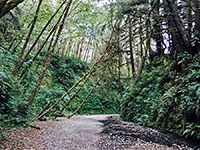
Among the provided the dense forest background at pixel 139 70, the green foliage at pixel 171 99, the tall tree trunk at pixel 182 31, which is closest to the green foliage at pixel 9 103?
the dense forest background at pixel 139 70

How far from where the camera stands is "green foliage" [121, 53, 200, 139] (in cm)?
430

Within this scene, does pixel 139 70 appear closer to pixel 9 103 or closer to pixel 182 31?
pixel 182 31

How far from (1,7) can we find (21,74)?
5.23 m

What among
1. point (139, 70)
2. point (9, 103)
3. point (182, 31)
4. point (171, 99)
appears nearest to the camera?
point (9, 103)

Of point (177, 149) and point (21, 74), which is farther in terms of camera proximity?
point (21, 74)

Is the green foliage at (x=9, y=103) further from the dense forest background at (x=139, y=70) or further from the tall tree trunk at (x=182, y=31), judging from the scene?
the tall tree trunk at (x=182, y=31)

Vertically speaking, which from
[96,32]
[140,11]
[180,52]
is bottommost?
[180,52]

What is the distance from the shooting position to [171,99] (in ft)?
17.8

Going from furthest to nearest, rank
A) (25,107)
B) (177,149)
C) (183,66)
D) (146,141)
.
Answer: (183,66) < (25,107) < (146,141) < (177,149)

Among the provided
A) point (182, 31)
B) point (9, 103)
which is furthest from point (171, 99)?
point (9, 103)

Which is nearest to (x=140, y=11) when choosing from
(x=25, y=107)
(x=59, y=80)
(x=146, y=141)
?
(x=146, y=141)

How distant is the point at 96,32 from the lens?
9.71m

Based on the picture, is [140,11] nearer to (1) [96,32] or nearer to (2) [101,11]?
(2) [101,11]

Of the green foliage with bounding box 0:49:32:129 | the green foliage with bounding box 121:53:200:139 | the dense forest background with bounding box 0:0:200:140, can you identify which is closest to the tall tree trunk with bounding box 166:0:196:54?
the dense forest background with bounding box 0:0:200:140
